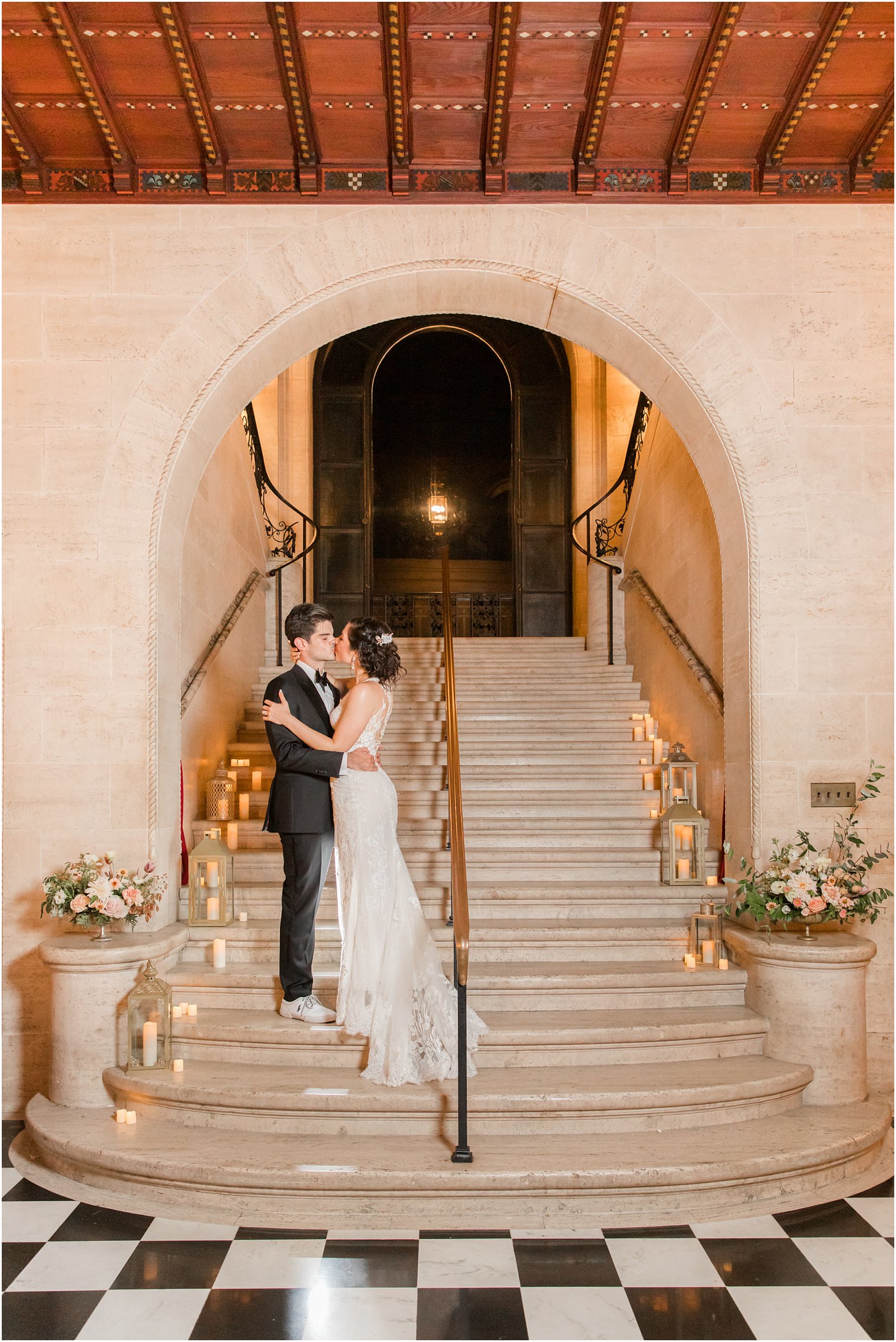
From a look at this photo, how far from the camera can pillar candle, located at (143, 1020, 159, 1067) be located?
4262mm

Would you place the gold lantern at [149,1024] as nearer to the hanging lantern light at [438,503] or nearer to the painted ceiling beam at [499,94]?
the painted ceiling beam at [499,94]

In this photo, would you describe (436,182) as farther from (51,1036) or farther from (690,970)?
(51,1036)

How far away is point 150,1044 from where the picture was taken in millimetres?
4270

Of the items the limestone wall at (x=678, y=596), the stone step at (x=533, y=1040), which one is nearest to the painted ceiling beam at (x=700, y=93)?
the limestone wall at (x=678, y=596)

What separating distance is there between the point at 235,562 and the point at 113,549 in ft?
8.37

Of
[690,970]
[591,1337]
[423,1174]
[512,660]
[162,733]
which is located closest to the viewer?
[591,1337]

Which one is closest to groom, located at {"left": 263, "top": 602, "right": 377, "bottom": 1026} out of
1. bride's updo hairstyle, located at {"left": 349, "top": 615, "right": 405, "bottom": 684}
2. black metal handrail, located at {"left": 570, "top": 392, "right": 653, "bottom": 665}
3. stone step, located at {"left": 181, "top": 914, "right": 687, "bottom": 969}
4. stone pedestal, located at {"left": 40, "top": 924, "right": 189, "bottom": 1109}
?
bride's updo hairstyle, located at {"left": 349, "top": 615, "right": 405, "bottom": 684}

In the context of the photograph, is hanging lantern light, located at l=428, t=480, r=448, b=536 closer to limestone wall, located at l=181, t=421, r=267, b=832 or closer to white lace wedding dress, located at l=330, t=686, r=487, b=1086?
limestone wall, located at l=181, t=421, r=267, b=832

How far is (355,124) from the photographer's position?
4.86m

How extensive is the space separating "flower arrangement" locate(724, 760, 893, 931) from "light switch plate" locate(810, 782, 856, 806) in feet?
0.25

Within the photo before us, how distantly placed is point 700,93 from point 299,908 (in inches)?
160

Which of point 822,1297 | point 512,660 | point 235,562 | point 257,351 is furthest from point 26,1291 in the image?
point 512,660

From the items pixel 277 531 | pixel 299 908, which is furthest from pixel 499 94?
pixel 277 531

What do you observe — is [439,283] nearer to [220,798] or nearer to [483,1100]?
[220,798]
